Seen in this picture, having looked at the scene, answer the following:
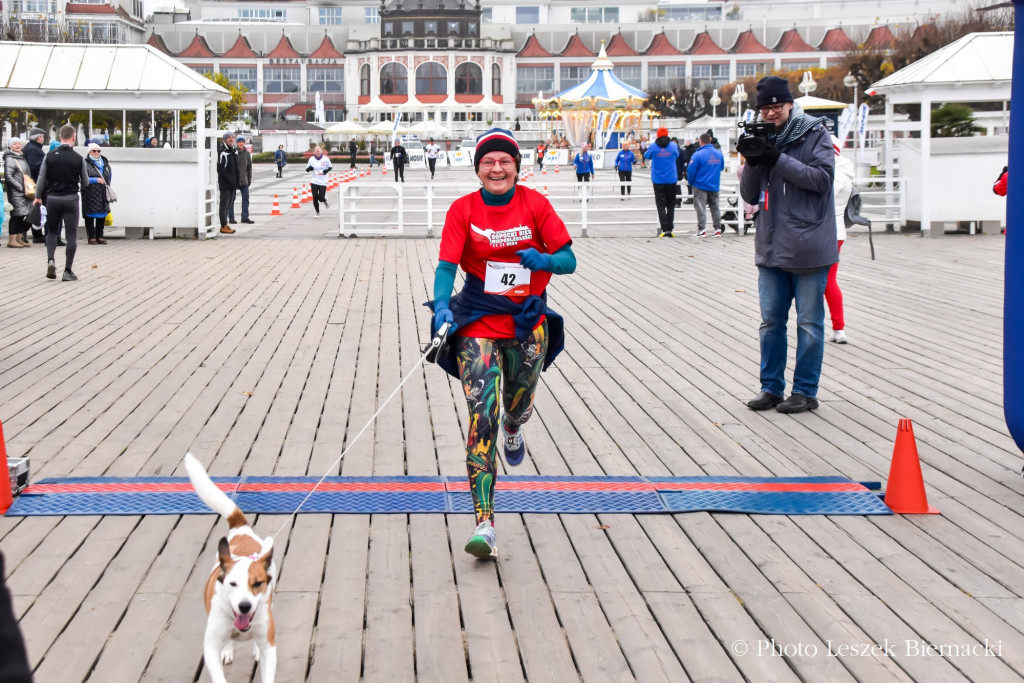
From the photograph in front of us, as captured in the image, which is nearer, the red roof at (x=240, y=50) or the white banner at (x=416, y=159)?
the white banner at (x=416, y=159)

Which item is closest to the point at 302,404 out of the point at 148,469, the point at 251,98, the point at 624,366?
the point at 148,469

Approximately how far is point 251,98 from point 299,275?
96.8 meters

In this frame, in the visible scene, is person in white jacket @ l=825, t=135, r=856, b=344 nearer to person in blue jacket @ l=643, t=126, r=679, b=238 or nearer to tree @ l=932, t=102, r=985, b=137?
person in blue jacket @ l=643, t=126, r=679, b=238

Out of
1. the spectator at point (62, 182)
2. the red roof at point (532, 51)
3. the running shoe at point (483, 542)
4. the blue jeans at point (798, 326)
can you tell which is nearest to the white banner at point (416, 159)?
the red roof at point (532, 51)

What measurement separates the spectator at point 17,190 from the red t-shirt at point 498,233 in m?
15.3

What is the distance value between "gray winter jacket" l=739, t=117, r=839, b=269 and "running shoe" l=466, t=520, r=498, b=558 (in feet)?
11.3

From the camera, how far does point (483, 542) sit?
15.5 feet

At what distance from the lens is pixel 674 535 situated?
5.27m

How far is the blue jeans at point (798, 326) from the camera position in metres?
7.71

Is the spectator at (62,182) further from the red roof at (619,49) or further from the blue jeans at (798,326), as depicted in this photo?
the red roof at (619,49)

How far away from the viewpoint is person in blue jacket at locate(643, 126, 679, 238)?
20734 mm

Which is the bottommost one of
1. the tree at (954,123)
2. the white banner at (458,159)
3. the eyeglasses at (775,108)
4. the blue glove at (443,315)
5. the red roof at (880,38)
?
the blue glove at (443,315)

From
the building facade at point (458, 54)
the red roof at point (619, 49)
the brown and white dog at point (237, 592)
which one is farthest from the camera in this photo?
the red roof at point (619, 49)

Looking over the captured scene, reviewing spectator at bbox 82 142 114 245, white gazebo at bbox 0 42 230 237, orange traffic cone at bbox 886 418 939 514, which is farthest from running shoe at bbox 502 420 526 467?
white gazebo at bbox 0 42 230 237
